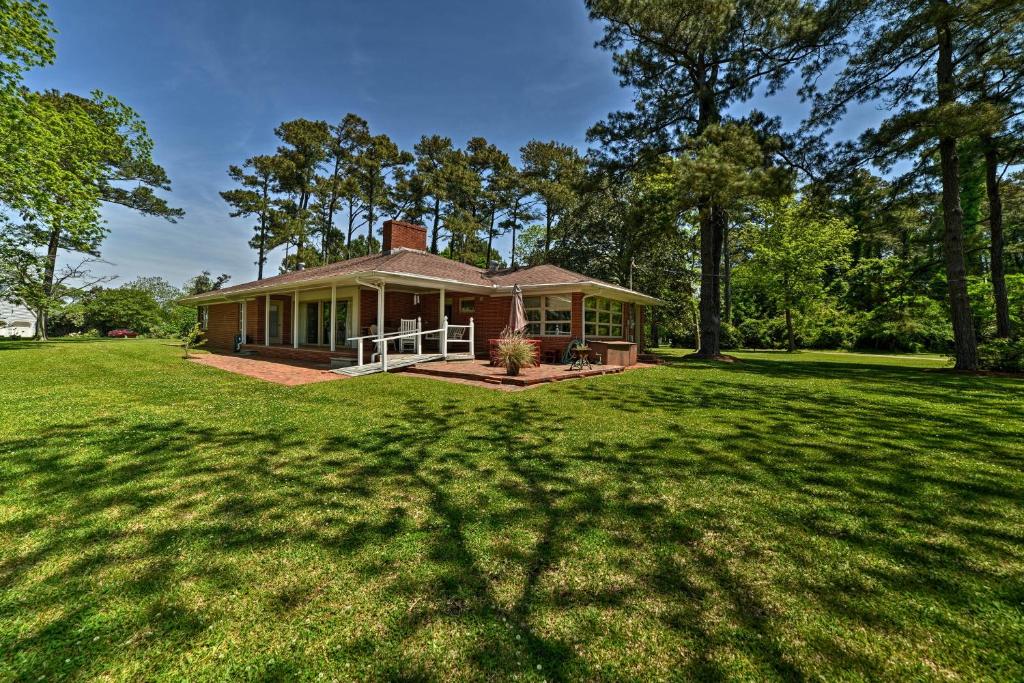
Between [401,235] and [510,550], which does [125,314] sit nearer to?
[401,235]

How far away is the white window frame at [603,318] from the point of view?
1502 centimetres

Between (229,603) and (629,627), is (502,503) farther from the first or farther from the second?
(229,603)

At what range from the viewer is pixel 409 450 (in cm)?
461

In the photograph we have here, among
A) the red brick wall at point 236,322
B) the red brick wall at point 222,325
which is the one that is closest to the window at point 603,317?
the red brick wall at point 236,322

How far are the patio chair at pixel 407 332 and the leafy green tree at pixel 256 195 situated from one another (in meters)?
22.4

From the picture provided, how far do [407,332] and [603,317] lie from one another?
7807mm

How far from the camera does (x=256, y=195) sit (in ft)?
100

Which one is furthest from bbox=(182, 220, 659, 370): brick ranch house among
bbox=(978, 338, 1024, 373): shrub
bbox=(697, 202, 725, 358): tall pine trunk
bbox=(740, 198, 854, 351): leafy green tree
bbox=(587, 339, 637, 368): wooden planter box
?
bbox=(740, 198, 854, 351): leafy green tree

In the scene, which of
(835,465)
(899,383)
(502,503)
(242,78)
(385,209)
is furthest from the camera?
(385,209)

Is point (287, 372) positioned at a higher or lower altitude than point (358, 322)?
lower

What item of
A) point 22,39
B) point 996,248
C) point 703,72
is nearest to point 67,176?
point 22,39

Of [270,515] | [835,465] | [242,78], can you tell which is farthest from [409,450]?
[242,78]

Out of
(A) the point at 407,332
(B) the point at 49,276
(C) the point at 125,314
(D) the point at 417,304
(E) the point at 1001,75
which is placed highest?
(E) the point at 1001,75

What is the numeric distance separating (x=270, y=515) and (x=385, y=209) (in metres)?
32.8
